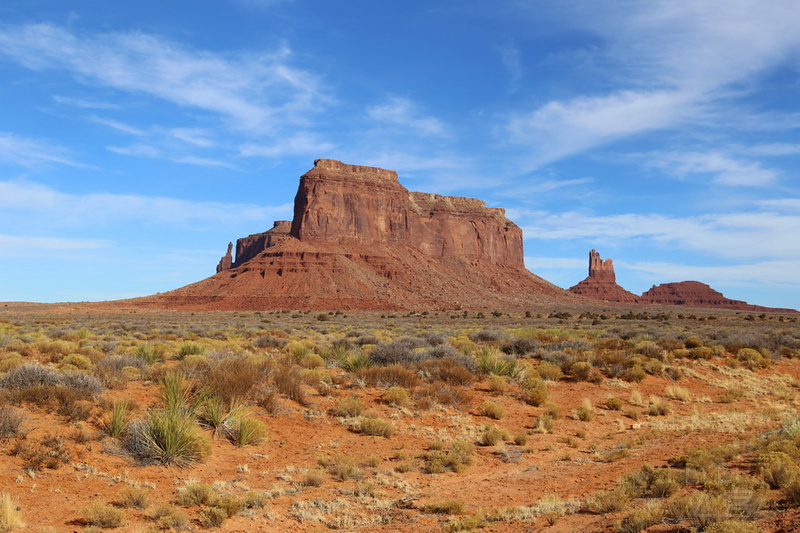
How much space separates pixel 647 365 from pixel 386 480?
44.5ft

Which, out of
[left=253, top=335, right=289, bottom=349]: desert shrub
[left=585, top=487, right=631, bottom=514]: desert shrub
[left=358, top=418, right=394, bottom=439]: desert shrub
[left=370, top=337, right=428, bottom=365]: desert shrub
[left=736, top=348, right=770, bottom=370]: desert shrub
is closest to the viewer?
[left=585, top=487, right=631, bottom=514]: desert shrub

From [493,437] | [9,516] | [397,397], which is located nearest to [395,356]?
[397,397]

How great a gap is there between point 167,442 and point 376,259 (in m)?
106

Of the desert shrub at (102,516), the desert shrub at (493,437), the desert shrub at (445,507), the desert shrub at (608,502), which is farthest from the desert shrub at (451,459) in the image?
the desert shrub at (102,516)

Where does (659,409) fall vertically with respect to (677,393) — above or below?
below

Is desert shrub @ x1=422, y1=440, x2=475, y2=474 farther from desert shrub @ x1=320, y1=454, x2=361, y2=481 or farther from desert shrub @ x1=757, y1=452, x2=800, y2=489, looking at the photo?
desert shrub @ x1=757, y1=452, x2=800, y2=489

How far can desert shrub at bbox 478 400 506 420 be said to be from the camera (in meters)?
13.1

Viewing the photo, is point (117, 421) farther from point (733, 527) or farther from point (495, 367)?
point (495, 367)

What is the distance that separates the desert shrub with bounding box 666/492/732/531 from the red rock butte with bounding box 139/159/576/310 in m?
86.9

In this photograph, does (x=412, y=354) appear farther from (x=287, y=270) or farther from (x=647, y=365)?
(x=287, y=270)

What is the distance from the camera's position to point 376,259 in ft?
376

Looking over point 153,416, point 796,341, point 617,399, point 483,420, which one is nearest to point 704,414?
point 617,399

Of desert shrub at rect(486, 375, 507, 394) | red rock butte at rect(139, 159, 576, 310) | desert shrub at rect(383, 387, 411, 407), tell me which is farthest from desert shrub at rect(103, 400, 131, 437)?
red rock butte at rect(139, 159, 576, 310)

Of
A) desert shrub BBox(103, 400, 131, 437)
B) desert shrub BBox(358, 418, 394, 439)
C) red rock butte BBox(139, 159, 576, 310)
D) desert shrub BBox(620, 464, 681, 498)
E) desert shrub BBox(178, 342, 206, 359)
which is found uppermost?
red rock butte BBox(139, 159, 576, 310)
